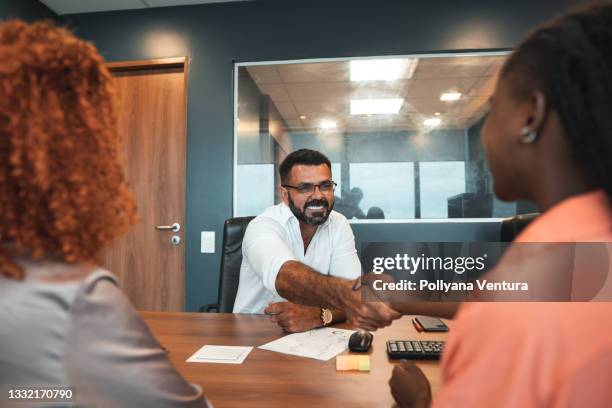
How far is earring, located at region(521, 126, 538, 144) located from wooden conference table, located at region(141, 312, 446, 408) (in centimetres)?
65

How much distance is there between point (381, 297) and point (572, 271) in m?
0.94

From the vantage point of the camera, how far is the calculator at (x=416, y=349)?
1189 millimetres

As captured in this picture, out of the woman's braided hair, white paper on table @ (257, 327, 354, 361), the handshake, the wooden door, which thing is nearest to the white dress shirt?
the handshake

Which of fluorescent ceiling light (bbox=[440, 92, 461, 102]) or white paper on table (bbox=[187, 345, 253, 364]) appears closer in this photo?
white paper on table (bbox=[187, 345, 253, 364])

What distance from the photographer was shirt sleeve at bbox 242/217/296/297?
1653 millimetres

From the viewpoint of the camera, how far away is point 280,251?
174 centimetres

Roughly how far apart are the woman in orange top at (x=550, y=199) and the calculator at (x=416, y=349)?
70cm

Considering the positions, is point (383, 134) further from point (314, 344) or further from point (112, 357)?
point (112, 357)

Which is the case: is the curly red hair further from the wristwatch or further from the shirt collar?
the wristwatch

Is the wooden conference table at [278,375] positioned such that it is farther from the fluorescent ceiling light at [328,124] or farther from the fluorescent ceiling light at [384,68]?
the fluorescent ceiling light at [384,68]

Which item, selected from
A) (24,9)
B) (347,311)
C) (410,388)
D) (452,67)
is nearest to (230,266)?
(347,311)

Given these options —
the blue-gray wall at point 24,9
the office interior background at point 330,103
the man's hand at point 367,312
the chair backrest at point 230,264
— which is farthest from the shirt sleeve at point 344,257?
the blue-gray wall at point 24,9

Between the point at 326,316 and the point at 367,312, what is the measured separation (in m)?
0.24

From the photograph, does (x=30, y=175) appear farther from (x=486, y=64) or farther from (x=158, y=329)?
(x=486, y=64)
